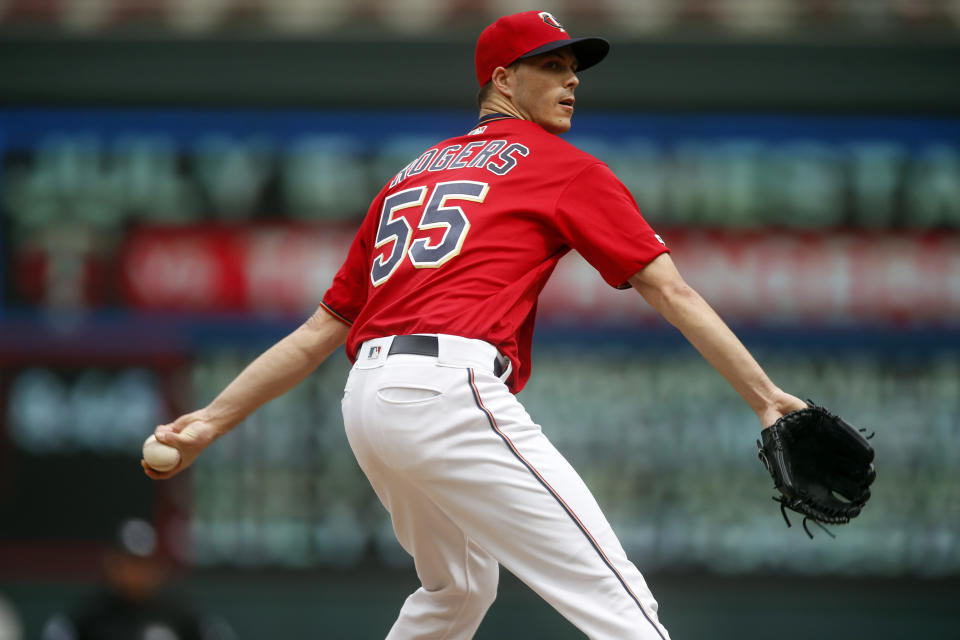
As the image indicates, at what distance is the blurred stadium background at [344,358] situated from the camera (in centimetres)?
662

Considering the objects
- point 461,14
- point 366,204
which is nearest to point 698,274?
point 366,204

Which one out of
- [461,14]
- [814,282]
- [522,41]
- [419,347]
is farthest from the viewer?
[461,14]

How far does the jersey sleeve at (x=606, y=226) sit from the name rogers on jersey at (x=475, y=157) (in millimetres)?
172

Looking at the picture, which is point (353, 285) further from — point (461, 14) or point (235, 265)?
point (461, 14)

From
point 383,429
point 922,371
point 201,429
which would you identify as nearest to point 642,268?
point 383,429

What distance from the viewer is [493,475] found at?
8.36 feet

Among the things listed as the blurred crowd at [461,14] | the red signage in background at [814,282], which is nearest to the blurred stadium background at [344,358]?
the red signage in background at [814,282]

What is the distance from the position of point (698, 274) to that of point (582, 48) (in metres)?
3.79

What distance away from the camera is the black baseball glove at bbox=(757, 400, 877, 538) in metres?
2.62

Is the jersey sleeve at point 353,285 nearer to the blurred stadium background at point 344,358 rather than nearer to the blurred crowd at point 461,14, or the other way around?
Result: the blurred stadium background at point 344,358

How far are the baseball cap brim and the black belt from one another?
2.64 feet

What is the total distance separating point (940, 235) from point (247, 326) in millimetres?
3870

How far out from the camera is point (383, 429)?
2.62m

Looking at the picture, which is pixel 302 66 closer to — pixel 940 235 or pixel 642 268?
pixel 940 235
